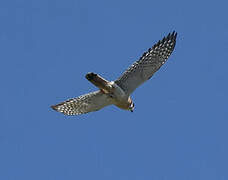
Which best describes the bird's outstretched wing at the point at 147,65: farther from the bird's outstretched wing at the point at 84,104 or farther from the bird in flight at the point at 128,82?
the bird's outstretched wing at the point at 84,104

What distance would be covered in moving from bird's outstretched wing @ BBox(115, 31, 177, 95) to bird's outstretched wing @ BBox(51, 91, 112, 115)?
28.0 inches

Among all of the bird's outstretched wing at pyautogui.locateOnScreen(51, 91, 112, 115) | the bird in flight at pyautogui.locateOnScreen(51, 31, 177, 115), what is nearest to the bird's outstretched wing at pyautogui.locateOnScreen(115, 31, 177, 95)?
the bird in flight at pyautogui.locateOnScreen(51, 31, 177, 115)

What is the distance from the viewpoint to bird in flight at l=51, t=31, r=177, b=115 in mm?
19531

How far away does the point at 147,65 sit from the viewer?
64.4 ft

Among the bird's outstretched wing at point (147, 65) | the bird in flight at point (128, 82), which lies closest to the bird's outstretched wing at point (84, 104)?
the bird in flight at point (128, 82)

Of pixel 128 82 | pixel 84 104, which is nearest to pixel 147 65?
pixel 128 82

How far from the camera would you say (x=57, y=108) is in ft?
68.7

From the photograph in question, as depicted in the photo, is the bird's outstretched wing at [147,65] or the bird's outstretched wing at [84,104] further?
the bird's outstretched wing at [84,104]

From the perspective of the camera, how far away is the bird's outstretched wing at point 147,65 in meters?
19.6

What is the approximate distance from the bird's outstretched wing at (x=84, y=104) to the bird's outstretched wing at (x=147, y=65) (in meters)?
0.71

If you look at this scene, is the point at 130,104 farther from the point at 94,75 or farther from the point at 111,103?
the point at 94,75

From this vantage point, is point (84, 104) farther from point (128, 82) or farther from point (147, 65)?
point (147, 65)

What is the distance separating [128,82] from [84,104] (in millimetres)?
1638

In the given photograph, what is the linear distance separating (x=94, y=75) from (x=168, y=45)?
2608 millimetres
